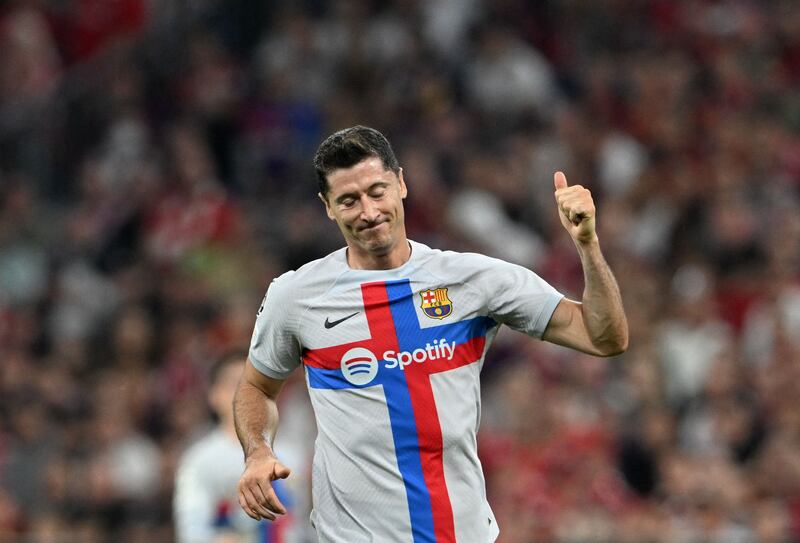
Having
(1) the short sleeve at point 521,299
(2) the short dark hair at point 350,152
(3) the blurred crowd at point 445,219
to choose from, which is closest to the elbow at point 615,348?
(1) the short sleeve at point 521,299

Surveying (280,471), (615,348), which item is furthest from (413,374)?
(615,348)

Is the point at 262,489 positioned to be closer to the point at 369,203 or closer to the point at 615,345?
the point at 369,203

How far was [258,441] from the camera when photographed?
16.9 feet

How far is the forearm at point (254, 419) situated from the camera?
16.9ft

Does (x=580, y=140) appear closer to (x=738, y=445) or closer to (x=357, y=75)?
(x=357, y=75)

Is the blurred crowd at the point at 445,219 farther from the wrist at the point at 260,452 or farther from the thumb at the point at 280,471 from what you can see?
the thumb at the point at 280,471

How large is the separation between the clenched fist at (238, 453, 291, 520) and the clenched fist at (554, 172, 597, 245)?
1176mm

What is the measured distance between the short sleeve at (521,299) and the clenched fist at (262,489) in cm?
89

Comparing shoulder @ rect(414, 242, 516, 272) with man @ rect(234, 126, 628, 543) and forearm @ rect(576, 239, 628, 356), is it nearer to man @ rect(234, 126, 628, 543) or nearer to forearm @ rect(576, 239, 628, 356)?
man @ rect(234, 126, 628, 543)

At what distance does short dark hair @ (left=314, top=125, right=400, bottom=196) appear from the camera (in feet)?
16.7

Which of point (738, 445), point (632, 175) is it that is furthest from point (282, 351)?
point (632, 175)

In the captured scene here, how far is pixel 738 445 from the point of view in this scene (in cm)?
997

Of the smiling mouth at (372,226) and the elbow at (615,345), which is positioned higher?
the smiling mouth at (372,226)

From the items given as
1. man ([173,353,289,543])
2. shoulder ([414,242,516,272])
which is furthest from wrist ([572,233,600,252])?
man ([173,353,289,543])
